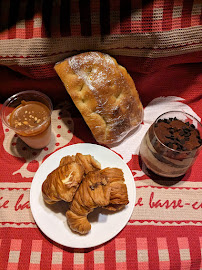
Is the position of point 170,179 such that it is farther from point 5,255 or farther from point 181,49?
point 5,255

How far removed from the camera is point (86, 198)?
72 cm

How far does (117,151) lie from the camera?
968mm

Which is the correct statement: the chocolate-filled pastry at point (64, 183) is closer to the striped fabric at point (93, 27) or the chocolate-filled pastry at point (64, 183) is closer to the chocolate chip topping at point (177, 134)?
the chocolate chip topping at point (177, 134)

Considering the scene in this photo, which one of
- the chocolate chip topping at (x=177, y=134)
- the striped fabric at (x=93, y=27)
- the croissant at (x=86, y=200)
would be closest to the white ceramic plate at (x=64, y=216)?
the croissant at (x=86, y=200)

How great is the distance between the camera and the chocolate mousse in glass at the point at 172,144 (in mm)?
762

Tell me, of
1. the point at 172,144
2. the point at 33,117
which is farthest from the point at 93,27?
the point at 172,144

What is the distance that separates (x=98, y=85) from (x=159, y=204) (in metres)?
0.52

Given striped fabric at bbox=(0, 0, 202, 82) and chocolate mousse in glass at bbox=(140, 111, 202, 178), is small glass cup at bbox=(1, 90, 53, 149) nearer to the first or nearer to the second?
striped fabric at bbox=(0, 0, 202, 82)

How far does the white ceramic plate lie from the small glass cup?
0.32 feet

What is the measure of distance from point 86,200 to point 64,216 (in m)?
0.15

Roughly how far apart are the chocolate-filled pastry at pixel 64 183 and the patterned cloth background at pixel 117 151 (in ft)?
0.60

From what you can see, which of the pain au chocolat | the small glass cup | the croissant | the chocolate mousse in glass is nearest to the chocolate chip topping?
the chocolate mousse in glass

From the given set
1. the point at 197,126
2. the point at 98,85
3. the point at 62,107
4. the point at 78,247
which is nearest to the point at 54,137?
the point at 62,107

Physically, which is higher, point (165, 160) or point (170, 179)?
point (165, 160)
